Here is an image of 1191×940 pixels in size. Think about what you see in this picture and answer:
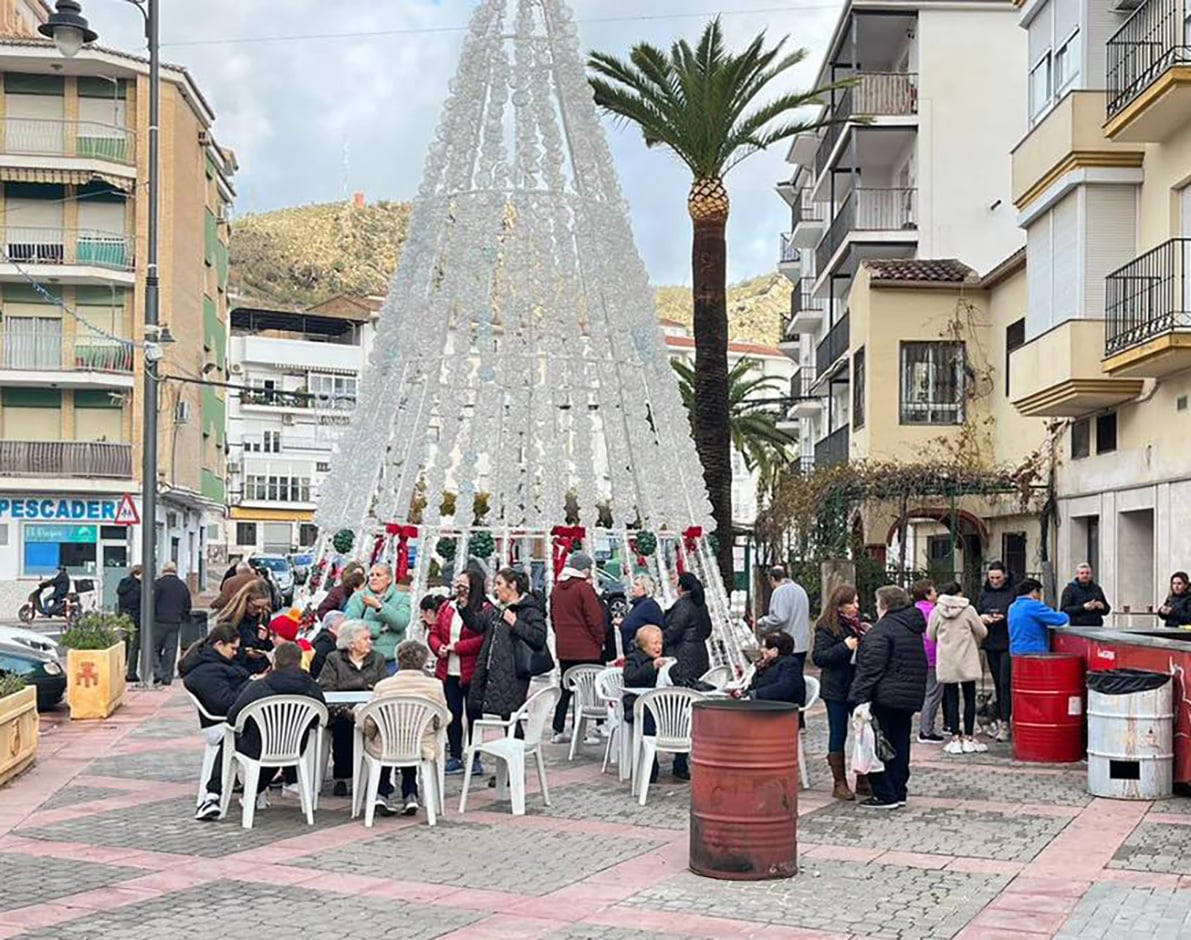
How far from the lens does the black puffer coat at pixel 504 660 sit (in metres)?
11.7

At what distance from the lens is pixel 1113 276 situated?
2031 centimetres

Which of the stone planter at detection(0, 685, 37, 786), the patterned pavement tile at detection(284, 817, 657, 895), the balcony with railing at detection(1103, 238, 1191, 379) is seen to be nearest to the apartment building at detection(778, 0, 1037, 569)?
the balcony with railing at detection(1103, 238, 1191, 379)

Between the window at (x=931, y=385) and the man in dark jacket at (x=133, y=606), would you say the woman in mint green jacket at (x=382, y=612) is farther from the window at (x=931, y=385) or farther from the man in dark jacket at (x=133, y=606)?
the window at (x=931, y=385)

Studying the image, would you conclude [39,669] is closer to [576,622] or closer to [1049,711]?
[576,622]

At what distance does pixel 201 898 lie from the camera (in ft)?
27.9

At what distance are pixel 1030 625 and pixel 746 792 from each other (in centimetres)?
664

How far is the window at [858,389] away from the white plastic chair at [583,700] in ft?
Result: 59.2

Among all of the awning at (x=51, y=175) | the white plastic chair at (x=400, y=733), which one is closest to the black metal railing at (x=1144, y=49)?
the white plastic chair at (x=400, y=733)

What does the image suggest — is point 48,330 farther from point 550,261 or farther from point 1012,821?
point 1012,821

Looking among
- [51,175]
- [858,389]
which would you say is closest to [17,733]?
[858,389]

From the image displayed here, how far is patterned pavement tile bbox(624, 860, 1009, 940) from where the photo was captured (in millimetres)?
8023

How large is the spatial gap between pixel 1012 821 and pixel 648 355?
830 cm

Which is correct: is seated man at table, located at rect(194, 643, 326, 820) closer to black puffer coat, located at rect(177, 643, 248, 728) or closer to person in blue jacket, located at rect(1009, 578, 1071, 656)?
black puffer coat, located at rect(177, 643, 248, 728)

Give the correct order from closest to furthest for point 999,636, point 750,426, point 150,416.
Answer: point 999,636
point 150,416
point 750,426
